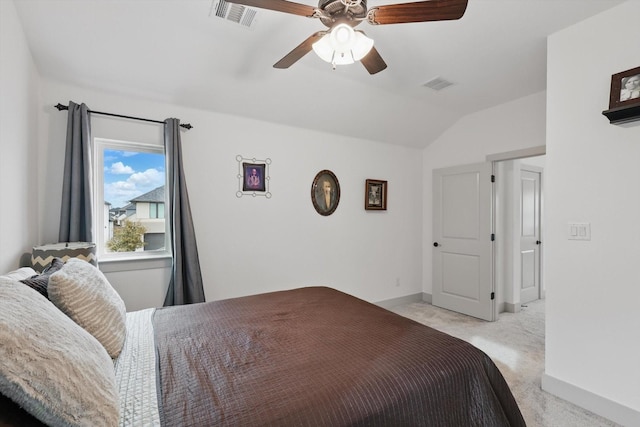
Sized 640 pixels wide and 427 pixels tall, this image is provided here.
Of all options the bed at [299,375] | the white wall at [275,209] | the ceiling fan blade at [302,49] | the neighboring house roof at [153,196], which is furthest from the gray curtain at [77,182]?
the ceiling fan blade at [302,49]

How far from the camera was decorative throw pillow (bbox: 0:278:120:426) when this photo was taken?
0.67 m

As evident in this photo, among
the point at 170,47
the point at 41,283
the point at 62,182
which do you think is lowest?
the point at 41,283

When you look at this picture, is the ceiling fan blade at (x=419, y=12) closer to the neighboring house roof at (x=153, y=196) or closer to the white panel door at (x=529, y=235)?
the neighboring house roof at (x=153, y=196)

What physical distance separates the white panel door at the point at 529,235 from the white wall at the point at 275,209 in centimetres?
145

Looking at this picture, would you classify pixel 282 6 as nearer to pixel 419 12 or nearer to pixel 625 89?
pixel 419 12

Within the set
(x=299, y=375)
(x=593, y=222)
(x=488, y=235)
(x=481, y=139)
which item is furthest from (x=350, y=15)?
(x=488, y=235)

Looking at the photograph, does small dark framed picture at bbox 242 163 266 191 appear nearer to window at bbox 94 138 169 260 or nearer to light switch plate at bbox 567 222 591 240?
window at bbox 94 138 169 260

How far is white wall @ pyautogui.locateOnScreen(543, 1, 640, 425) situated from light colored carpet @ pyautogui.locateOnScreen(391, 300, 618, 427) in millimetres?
148

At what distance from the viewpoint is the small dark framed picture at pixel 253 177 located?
128 inches

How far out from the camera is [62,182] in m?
2.43

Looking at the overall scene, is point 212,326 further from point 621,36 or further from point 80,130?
point 621,36

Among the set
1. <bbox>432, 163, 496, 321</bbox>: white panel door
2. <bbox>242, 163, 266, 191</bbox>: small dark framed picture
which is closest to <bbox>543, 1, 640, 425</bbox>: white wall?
<bbox>432, 163, 496, 321</bbox>: white panel door

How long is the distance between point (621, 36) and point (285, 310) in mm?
2796

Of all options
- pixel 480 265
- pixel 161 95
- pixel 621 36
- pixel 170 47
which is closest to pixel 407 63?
pixel 621 36
